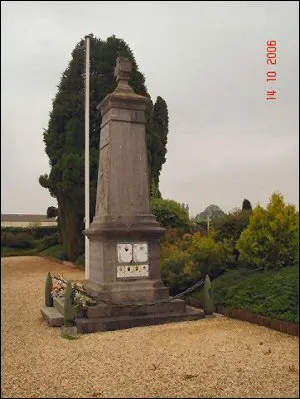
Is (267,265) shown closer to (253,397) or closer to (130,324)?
(130,324)

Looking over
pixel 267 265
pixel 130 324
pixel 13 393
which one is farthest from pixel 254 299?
pixel 13 393

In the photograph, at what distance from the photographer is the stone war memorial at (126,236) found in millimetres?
8219

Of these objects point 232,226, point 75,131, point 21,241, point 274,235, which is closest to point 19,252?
point 21,241

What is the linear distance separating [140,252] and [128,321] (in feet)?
4.80

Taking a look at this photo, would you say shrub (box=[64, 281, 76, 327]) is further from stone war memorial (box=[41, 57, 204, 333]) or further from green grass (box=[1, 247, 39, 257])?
green grass (box=[1, 247, 39, 257])

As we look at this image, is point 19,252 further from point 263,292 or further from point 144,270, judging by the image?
point 263,292

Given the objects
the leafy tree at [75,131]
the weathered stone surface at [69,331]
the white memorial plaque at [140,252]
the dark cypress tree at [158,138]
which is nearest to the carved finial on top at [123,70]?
the dark cypress tree at [158,138]

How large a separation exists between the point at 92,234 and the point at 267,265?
3.60 meters

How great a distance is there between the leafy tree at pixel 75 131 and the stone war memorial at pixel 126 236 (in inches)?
268

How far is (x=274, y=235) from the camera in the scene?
Answer: 8992 millimetres

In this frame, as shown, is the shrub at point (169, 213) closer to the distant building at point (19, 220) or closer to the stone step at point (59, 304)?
the distant building at point (19, 220)

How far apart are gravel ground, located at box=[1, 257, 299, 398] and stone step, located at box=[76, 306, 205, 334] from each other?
0.23m

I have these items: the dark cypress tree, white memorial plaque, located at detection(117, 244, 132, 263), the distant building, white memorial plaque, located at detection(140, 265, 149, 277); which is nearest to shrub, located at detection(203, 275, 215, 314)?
white memorial plaque, located at detection(140, 265, 149, 277)

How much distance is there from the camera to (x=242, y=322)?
7879 mm
